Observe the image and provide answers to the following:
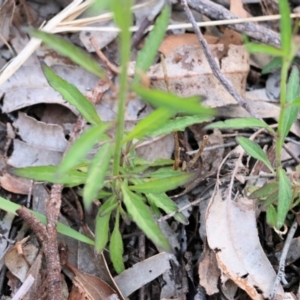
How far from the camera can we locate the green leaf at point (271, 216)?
1987 millimetres

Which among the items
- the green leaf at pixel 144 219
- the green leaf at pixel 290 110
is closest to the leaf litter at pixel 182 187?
the green leaf at pixel 290 110

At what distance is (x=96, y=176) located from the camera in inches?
53.2

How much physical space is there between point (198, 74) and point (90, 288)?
1172mm

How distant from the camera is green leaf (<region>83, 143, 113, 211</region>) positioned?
51.2 inches

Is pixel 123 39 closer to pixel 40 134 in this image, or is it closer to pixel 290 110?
pixel 290 110

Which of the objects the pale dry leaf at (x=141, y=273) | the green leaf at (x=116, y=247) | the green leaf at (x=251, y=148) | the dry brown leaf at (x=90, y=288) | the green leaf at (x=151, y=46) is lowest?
the pale dry leaf at (x=141, y=273)

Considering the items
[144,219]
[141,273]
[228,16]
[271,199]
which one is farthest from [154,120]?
[228,16]

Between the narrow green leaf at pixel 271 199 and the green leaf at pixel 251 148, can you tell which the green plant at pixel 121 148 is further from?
the narrow green leaf at pixel 271 199

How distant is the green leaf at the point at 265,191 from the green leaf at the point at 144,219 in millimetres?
606

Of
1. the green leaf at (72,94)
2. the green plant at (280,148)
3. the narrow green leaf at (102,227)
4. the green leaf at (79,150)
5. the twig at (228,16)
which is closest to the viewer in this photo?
the green leaf at (79,150)

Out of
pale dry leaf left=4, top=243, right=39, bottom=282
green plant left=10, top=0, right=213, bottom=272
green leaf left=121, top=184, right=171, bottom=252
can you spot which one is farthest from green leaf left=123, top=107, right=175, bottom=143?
pale dry leaf left=4, top=243, right=39, bottom=282

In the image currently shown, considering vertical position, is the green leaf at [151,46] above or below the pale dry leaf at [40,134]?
above

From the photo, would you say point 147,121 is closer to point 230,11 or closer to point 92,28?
point 92,28

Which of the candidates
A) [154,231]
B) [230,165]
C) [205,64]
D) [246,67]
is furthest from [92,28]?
[154,231]
